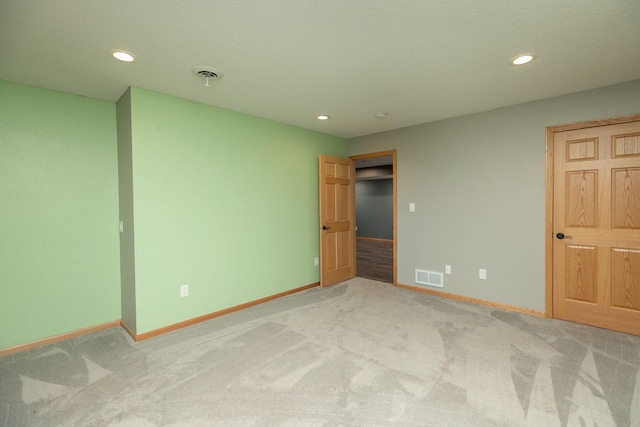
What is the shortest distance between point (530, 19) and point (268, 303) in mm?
3705

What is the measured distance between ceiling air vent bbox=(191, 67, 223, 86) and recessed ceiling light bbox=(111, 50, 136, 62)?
1.41 ft

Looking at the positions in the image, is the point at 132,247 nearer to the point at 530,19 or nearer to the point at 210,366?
the point at 210,366

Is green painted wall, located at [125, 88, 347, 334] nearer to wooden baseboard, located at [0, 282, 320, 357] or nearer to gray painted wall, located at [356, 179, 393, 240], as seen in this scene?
wooden baseboard, located at [0, 282, 320, 357]

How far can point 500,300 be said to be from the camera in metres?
3.57

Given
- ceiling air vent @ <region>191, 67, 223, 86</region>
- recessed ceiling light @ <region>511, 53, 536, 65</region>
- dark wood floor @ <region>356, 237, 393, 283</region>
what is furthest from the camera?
dark wood floor @ <region>356, 237, 393, 283</region>

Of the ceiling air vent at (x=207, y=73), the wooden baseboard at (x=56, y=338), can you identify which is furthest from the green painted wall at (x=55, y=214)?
the ceiling air vent at (x=207, y=73)

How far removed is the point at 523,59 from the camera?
2.31 m

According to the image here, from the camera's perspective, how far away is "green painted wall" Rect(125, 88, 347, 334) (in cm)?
287

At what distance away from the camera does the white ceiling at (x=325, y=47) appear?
1.71 meters

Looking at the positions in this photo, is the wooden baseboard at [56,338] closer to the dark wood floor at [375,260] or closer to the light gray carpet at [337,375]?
the light gray carpet at [337,375]

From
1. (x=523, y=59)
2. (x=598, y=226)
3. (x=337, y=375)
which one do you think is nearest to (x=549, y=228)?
(x=598, y=226)

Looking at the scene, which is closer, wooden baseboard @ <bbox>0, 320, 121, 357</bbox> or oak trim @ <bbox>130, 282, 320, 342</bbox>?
wooden baseboard @ <bbox>0, 320, 121, 357</bbox>

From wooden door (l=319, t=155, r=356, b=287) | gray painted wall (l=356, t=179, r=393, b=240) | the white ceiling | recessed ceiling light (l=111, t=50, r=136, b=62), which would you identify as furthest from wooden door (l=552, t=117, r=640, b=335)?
gray painted wall (l=356, t=179, r=393, b=240)

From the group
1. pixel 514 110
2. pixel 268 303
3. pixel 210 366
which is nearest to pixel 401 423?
pixel 210 366
